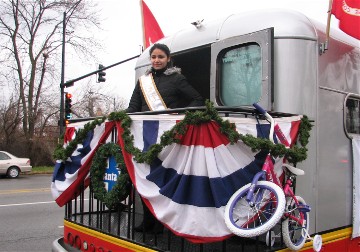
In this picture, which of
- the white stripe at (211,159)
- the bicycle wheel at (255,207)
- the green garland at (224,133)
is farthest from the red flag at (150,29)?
the bicycle wheel at (255,207)

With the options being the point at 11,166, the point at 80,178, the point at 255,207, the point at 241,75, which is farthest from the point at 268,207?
the point at 11,166

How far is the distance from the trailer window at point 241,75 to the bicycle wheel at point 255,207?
45.1 inches

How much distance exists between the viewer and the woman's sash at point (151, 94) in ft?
12.6

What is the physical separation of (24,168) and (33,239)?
1556 centimetres

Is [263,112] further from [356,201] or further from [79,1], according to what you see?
[79,1]

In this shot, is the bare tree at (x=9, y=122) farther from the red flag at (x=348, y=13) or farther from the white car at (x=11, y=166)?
the red flag at (x=348, y=13)

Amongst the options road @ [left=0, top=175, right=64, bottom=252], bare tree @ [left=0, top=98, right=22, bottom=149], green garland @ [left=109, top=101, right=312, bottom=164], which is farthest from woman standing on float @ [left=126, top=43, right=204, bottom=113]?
bare tree @ [left=0, top=98, right=22, bottom=149]

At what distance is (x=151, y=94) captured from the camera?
3922 mm

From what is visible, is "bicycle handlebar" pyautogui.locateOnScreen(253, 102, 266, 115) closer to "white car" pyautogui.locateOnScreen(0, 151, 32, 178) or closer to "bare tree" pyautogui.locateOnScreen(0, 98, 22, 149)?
"white car" pyautogui.locateOnScreen(0, 151, 32, 178)

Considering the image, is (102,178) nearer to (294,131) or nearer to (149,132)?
(149,132)

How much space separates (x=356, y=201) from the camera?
13.0 feet

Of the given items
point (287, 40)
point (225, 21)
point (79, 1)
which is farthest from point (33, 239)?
point (79, 1)

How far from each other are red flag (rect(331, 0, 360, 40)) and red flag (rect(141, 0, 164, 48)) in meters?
3.12

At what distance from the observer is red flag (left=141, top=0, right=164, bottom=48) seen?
635 cm
